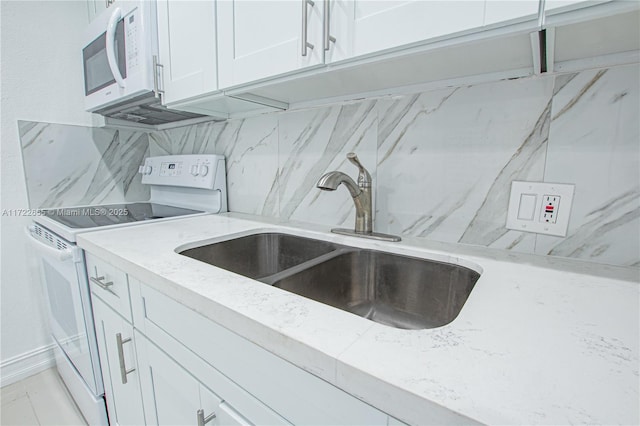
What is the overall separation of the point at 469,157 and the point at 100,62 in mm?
1707

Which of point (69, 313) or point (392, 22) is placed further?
A: point (69, 313)

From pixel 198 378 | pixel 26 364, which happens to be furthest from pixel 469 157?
pixel 26 364

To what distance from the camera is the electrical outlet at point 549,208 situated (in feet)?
2.38

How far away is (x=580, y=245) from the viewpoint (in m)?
0.71

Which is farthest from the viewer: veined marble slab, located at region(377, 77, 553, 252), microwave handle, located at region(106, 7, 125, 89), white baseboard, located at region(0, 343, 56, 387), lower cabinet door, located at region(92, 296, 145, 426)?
white baseboard, located at region(0, 343, 56, 387)

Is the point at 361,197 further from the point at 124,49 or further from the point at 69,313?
the point at 69,313

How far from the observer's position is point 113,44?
1.25 metres

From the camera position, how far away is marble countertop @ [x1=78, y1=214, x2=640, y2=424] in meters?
0.29

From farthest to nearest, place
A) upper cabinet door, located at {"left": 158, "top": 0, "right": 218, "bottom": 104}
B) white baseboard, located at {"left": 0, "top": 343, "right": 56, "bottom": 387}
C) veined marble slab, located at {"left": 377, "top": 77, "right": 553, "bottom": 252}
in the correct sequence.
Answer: white baseboard, located at {"left": 0, "top": 343, "right": 56, "bottom": 387}
upper cabinet door, located at {"left": 158, "top": 0, "right": 218, "bottom": 104}
veined marble slab, located at {"left": 377, "top": 77, "right": 553, "bottom": 252}

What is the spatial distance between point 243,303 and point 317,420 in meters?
0.21

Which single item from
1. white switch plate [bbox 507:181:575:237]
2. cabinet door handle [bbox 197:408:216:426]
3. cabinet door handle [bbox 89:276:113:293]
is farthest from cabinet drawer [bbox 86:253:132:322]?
white switch plate [bbox 507:181:575:237]

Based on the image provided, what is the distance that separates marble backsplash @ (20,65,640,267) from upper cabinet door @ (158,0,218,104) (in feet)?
1.08

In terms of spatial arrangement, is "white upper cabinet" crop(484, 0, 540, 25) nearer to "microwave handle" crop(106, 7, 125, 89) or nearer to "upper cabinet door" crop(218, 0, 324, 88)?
"upper cabinet door" crop(218, 0, 324, 88)

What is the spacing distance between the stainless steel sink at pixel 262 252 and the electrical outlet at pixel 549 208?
0.57m
